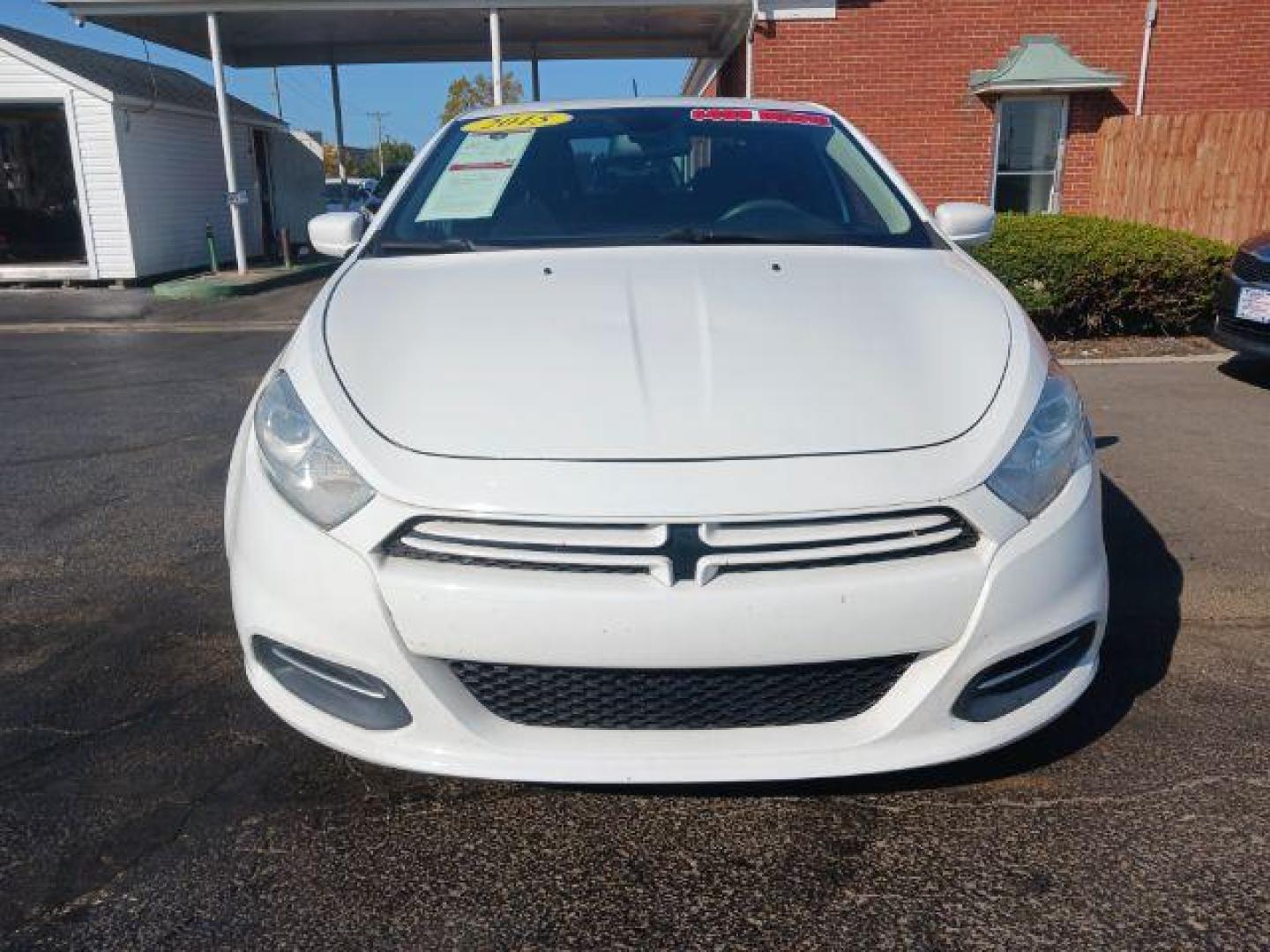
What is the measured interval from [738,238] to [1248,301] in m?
4.87

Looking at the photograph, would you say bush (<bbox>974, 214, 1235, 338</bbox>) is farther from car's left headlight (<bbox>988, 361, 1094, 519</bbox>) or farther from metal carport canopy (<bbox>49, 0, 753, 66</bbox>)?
car's left headlight (<bbox>988, 361, 1094, 519</bbox>)

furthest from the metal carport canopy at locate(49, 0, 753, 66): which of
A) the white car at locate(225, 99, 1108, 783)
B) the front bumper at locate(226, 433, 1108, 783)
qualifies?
the front bumper at locate(226, 433, 1108, 783)

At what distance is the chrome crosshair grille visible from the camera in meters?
1.89

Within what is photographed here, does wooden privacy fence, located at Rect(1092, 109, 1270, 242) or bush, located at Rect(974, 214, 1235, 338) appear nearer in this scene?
bush, located at Rect(974, 214, 1235, 338)

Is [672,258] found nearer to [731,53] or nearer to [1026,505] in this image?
[1026,505]

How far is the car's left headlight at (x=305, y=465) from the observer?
2018 millimetres

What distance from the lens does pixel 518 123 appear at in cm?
371

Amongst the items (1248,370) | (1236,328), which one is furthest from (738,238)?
(1248,370)

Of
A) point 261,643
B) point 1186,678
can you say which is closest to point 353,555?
point 261,643

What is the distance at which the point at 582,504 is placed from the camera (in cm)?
189

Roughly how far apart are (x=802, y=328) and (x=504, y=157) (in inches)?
63.0

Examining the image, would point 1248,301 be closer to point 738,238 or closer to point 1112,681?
point 1112,681

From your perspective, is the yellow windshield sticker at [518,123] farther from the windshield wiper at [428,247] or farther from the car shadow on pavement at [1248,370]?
the car shadow on pavement at [1248,370]

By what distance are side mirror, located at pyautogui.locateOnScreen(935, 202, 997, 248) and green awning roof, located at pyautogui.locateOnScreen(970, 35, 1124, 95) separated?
9.60 m
